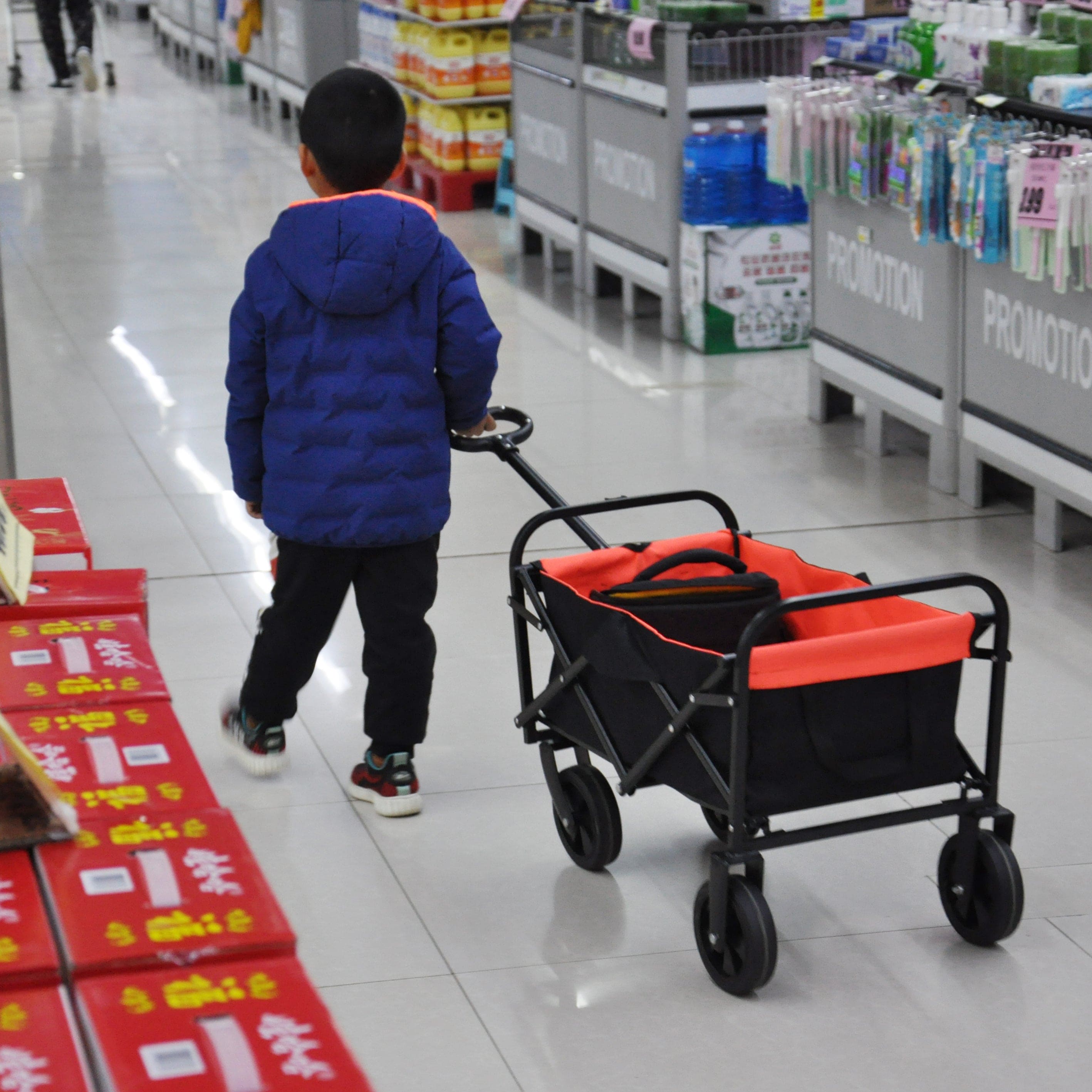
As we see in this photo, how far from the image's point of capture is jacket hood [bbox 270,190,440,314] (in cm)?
323

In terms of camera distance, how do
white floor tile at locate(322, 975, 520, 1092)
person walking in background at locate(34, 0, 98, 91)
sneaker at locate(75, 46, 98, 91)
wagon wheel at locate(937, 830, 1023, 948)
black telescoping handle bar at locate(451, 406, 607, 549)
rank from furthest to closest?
person walking in background at locate(34, 0, 98, 91) → sneaker at locate(75, 46, 98, 91) → black telescoping handle bar at locate(451, 406, 607, 549) → wagon wheel at locate(937, 830, 1023, 948) → white floor tile at locate(322, 975, 520, 1092)

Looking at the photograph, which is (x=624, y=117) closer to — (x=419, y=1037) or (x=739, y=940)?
(x=739, y=940)

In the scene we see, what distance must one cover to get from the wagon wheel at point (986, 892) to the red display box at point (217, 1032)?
1.50 m

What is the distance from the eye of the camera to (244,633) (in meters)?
4.59

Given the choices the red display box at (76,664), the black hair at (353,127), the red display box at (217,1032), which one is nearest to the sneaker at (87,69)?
the black hair at (353,127)

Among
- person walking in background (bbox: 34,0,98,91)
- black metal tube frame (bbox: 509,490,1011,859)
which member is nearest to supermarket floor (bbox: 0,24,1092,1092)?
black metal tube frame (bbox: 509,490,1011,859)

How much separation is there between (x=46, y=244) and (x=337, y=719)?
697 centimetres

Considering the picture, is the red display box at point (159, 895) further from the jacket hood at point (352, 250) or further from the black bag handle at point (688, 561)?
the jacket hood at point (352, 250)

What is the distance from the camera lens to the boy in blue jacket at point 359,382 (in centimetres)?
325

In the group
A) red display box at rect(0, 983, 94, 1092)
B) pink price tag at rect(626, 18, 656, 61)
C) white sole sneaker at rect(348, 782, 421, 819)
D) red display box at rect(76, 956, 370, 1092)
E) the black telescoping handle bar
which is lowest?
white sole sneaker at rect(348, 782, 421, 819)

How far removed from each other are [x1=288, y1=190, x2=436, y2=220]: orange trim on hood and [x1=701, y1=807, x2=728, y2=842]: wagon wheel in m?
1.25

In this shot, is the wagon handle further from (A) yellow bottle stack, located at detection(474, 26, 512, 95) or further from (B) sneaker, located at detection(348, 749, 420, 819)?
(A) yellow bottle stack, located at detection(474, 26, 512, 95)

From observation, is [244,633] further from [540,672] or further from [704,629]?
[704,629]

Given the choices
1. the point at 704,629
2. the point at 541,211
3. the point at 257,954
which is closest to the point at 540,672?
the point at 704,629
